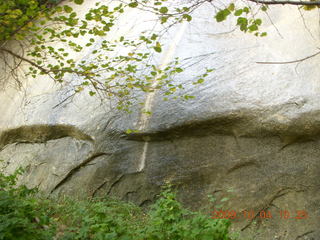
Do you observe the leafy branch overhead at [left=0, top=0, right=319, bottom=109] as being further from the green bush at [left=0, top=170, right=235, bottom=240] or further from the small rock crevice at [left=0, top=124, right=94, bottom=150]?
the green bush at [left=0, top=170, right=235, bottom=240]

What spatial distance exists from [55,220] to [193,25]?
171 inches

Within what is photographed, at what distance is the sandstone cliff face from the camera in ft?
16.6

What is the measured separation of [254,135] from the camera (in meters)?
5.27

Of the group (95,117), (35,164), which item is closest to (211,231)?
(95,117)

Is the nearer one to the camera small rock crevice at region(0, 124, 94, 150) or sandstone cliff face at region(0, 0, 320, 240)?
sandstone cliff face at region(0, 0, 320, 240)

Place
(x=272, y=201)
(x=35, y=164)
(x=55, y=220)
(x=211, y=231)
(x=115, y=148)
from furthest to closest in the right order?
(x=35, y=164) < (x=115, y=148) < (x=272, y=201) < (x=55, y=220) < (x=211, y=231)

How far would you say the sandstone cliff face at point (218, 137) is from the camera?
16.6 feet

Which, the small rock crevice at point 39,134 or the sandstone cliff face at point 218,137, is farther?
the small rock crevice at point 39,134

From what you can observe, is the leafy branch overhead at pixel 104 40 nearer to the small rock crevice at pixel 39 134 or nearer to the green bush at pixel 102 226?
the small rock crevice at pixel 39 134

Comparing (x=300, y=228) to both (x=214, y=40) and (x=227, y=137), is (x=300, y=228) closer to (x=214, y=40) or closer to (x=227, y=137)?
(x=227, y=137)
